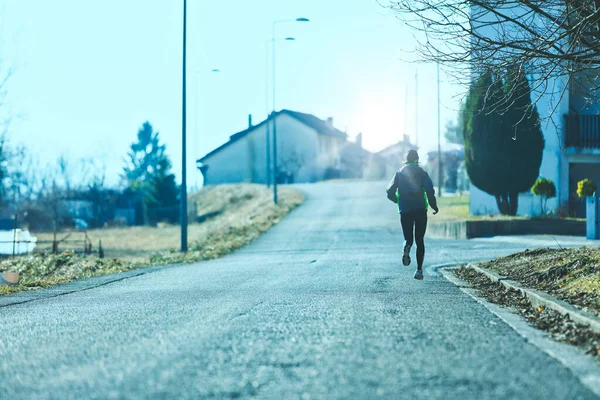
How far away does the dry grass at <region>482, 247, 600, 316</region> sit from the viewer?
27.3ft

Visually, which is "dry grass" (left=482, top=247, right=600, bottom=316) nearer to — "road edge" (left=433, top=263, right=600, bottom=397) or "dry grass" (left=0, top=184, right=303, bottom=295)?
"road edge" (left=433, top=263, right=600, bottom=397)

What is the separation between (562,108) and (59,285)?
22.9 m


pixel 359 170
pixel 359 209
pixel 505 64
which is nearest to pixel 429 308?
pixel 505 64

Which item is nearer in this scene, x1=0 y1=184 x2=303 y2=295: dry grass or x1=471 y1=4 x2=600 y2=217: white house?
x1=0 y1=184 x2=303 y2=295: dry grass

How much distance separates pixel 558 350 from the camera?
235 inches

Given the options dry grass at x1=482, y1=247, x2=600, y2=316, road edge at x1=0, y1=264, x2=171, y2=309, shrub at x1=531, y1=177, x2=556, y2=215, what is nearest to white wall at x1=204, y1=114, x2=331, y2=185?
shrub at x1=531, y1=177, x2=556, y2=215

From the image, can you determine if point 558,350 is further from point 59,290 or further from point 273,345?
point 59,290

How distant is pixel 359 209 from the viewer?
4328 cm

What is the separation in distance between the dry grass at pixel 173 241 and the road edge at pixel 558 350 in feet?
25.4

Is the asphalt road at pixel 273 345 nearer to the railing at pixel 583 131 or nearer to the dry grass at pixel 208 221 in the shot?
the railing at pixel 583 131

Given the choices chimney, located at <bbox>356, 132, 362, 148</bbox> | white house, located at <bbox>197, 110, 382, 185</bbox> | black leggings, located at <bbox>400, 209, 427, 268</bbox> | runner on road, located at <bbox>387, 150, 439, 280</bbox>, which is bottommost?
black leggings, located at <bbox>400, 209, 427, 268</bbox>

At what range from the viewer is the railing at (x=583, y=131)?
30.3 m

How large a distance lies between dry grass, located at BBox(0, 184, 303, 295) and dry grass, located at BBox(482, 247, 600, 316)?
7.72m

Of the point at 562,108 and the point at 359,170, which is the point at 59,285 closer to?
the point at 562,108
